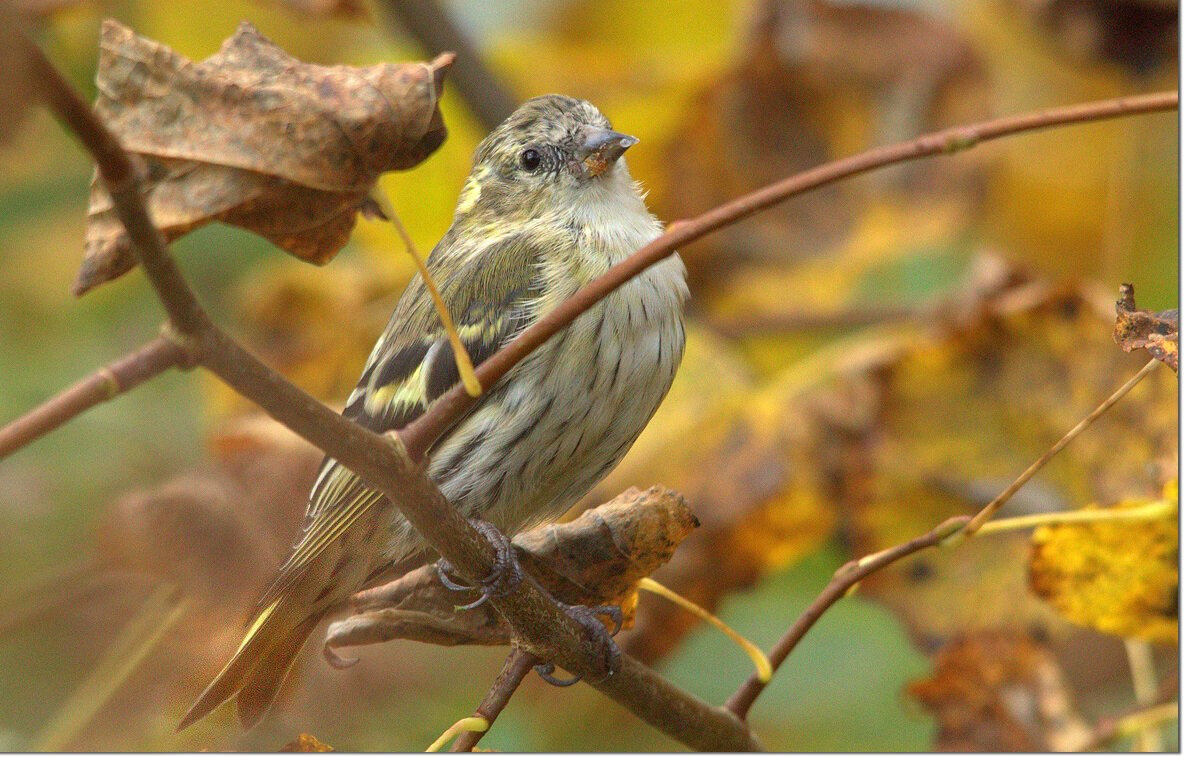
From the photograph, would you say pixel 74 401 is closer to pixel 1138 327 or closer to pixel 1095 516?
pixel 1138 327

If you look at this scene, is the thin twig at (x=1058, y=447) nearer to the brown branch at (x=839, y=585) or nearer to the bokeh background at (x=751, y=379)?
the brown branch at (x=839, y=585)

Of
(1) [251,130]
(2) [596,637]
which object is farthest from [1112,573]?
(1) [251,130]

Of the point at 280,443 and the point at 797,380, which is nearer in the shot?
the point at 280,443

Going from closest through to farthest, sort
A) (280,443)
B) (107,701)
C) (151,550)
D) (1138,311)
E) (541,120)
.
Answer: (1138,311) < (107,701) < (151,550) < (280,443) < (541,120)

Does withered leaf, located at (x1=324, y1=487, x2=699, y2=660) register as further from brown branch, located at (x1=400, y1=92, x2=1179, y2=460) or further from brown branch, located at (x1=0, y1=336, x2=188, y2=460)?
brown branch, located at (x1=0, y1=336, x2=188, y2=460)

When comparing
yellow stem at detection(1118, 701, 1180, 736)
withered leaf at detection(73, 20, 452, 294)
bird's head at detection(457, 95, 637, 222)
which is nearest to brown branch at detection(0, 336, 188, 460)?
withered leaf at detection(73, 20, 452, 294)

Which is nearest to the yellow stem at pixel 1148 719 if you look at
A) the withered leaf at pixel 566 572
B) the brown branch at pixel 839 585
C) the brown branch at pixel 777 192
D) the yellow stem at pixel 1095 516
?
the yellow stem at pixel 1095 516

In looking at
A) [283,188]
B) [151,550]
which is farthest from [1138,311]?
[151,550]

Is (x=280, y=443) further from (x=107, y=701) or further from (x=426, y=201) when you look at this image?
(x=426, y=201)
